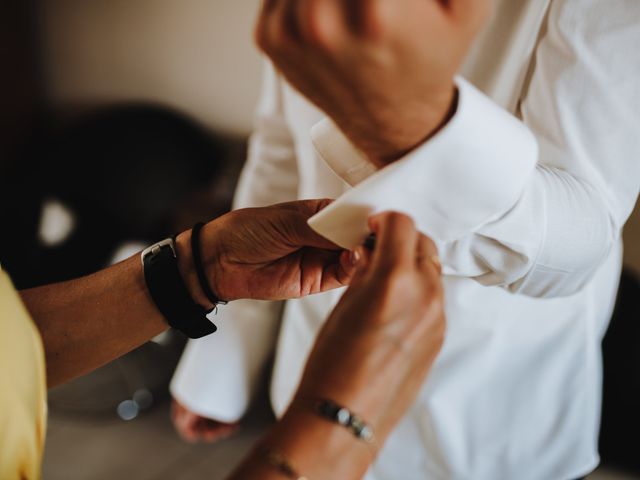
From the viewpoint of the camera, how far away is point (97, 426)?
83 centimetres

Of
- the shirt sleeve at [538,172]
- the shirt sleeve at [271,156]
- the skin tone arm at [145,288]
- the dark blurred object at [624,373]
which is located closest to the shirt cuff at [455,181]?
the shirt sleeve at [538,172]

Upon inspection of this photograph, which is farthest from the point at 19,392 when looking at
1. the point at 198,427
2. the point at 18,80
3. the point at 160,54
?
the point at 18,80

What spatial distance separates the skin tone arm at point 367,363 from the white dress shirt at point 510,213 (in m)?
0.06

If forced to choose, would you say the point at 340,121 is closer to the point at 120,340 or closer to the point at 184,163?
→ the point at 120,340

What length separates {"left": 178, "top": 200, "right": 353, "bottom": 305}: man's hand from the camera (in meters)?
0.42

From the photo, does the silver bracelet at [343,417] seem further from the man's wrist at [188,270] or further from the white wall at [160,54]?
the white wall at [160,54]

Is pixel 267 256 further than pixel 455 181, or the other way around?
pixel 267 256

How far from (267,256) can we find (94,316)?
0.50 ft

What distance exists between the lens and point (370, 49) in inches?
9.1

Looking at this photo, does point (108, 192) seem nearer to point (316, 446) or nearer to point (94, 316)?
point (94, 316)

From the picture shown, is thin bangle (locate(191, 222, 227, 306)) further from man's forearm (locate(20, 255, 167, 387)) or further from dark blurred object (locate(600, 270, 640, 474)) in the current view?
dark blurred object (locate(600, 270, 640, 474))

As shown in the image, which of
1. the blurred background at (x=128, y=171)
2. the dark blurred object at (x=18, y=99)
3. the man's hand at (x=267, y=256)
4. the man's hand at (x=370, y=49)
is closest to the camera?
the man's hand at (x=370, y=49)

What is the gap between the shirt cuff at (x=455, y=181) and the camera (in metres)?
0.30

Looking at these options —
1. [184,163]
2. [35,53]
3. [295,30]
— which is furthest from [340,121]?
[35,53]
